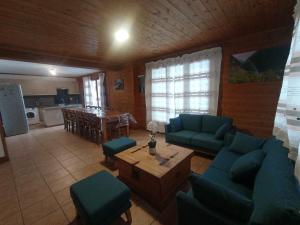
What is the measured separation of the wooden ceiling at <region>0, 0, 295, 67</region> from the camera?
A: 1.83m

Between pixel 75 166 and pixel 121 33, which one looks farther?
pixel 75 166

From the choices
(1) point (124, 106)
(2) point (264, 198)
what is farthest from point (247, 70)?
(1) point (124, 106)

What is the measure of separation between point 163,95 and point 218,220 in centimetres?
375

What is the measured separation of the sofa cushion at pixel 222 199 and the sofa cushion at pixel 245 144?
139 cm

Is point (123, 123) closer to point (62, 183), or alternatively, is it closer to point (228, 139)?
point (62, 183)

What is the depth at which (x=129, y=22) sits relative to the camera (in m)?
2.26

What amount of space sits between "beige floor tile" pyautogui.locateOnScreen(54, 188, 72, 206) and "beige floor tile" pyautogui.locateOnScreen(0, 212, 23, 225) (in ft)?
1.32

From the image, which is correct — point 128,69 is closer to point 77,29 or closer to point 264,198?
point 77,29

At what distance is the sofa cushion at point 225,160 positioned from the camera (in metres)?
1.93

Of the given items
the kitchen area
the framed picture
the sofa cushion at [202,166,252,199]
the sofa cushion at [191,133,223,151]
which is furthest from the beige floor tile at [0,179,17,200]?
the kitchen area

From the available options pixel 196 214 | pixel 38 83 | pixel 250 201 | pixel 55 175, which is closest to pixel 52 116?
pixel 38 83

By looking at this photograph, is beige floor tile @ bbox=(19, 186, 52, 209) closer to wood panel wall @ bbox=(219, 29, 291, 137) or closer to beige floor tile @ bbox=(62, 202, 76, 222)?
beige floor tile @ bbox=(62, 202, 76, 222)

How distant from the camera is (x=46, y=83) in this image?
743 cm

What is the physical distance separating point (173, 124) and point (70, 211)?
102 inches
